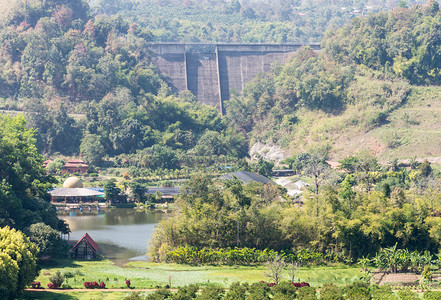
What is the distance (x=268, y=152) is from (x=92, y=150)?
31.3m

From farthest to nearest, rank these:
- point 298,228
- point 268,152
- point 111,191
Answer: point 268,152 → point 111,191 → point 298,228

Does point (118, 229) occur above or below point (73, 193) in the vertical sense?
below

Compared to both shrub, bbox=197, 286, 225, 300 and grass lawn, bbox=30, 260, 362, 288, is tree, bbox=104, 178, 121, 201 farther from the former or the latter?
shrub, bbox=197, 286, 225, 300

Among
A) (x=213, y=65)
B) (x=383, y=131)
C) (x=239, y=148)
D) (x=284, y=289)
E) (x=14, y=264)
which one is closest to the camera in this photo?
(x=14, y=264)

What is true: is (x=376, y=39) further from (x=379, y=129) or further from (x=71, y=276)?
(x=71, y=276)

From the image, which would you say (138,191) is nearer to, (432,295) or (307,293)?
(307,293)

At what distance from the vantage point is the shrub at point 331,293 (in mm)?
42469

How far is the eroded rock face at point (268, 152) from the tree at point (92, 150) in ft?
88.1

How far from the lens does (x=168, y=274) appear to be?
52.1m

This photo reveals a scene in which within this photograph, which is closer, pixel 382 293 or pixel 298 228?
pixel 382 293

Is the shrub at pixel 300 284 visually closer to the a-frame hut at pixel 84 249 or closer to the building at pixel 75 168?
the a-frame hut at pixel 84 249

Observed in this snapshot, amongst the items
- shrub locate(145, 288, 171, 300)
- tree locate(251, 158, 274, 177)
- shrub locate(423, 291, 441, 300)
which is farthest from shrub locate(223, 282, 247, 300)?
tree locate(251, 158, 274, 177)

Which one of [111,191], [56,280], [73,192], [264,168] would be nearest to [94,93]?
[264,168]

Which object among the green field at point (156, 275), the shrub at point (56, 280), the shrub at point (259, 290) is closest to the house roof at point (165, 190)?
the green field at point (156, 275)
